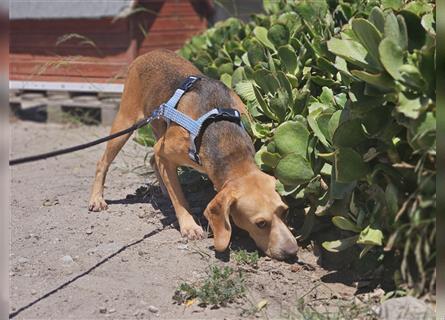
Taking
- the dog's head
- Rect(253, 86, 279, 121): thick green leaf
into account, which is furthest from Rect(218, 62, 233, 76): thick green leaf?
the dog's head

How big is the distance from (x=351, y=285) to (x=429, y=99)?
1.46 meters

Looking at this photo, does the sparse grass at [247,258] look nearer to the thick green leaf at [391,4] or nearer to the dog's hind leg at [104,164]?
the dog's hind leg at [104,164]

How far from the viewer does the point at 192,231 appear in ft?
17.9

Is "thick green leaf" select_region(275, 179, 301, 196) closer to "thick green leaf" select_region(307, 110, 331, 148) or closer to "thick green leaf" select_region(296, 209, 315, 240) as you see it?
"thick green leaf" select_region(296, 209, 315, 240)

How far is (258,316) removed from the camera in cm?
436

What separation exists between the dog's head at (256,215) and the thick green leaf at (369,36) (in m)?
1.32

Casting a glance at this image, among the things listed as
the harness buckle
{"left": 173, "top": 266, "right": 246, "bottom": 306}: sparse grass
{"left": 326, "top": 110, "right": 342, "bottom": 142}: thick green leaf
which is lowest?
{"left": 173, "top": 266, "right": 246, "bottom": 306}: sparse grass

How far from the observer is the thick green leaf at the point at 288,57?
5.62m

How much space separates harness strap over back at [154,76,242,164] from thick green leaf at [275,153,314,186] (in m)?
0.69

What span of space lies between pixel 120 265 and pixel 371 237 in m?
1.73

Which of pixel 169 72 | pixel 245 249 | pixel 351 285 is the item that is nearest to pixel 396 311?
pixel 351 285

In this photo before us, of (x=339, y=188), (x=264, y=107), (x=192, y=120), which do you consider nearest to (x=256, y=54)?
(x=264, y=107)

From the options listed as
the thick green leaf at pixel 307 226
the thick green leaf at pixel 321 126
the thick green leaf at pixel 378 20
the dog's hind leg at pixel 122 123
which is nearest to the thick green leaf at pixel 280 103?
the thick green leaf at pixel 321 126

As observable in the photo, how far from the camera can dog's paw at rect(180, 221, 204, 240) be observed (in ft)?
17.9
